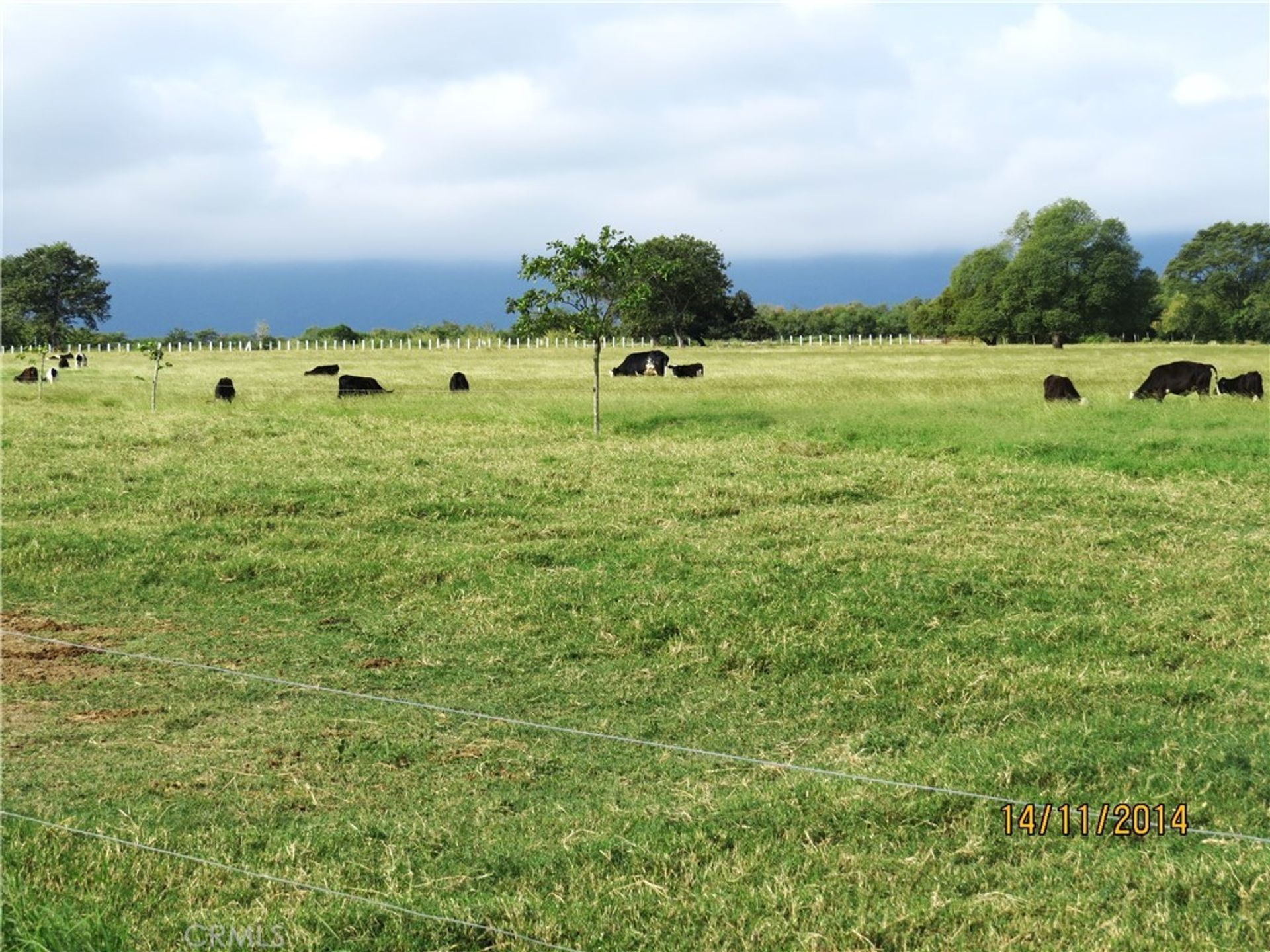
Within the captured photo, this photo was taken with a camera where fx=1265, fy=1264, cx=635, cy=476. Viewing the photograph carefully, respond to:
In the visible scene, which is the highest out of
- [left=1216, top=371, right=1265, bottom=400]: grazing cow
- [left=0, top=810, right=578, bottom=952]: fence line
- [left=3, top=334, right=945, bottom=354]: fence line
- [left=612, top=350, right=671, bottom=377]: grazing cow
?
[left=3, top=334, right=945, bottom=354]: fence line

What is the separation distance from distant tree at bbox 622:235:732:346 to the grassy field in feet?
244

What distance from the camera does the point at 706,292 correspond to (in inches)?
3780

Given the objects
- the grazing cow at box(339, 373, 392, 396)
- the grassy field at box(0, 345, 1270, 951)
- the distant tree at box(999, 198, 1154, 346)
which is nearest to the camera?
the grassy field at box(0, 345, 1270, 951)

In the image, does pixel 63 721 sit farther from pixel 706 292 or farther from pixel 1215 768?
pixel 706 292

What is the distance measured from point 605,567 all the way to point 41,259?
105m

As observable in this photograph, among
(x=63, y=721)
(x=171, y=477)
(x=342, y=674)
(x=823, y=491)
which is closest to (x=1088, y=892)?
(x=342, y=674)

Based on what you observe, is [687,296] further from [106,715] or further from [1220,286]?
[106,715]

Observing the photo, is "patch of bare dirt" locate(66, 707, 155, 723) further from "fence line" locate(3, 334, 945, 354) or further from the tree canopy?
the tree canopy

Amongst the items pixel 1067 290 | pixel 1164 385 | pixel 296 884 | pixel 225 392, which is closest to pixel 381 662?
pixel 296 884

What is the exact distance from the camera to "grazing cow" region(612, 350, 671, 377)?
4769 cm

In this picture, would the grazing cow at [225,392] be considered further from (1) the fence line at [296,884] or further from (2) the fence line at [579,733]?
(1) the fence line at [296,884]
